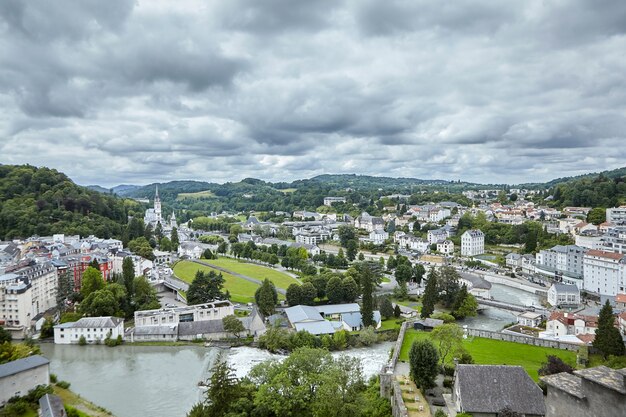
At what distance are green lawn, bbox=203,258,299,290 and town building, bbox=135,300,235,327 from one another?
9591 millimetres

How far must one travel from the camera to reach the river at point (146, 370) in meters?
18.1

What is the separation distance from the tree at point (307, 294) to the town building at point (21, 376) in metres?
17.4

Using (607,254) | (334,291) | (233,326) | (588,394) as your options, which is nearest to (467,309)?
(334,291)

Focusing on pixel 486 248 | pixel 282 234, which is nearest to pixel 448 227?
pixel 486 248

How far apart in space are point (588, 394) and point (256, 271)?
125ft

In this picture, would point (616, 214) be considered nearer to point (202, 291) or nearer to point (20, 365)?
point (202, 291)

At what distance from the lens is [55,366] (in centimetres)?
2252

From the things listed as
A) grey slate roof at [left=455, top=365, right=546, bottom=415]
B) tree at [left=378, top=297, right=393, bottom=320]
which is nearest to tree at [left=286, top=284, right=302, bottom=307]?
tree at [left=378, top=297, right=393, bottom=320]

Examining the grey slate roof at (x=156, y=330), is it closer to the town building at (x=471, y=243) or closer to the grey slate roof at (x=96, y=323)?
the grey slate roof at (x=96, y=323)

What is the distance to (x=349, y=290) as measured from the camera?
32.5 meters

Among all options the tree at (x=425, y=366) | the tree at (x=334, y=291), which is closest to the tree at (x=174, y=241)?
the tree at (x=334, y=291)

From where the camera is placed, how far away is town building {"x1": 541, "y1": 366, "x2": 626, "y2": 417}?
8.20 m

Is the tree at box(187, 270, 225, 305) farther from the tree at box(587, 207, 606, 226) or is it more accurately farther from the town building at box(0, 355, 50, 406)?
the tree at box(587, 207, 606, 226)

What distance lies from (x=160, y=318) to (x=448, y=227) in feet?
153
